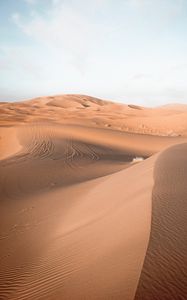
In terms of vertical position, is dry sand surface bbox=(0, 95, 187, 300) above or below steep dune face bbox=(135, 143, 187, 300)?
below

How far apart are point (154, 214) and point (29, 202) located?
185 inches

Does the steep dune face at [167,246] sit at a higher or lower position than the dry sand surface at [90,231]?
higher

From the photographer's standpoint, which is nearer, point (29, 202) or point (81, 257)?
point (81, 257)

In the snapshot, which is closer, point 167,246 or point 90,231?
point 167,246

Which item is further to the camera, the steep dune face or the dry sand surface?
the dry sand surface

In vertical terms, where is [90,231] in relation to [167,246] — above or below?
below

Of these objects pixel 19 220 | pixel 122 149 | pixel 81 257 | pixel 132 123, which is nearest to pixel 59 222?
pixel 19 220

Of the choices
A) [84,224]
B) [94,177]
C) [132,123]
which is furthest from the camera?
[132,123]

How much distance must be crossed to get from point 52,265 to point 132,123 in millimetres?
29301

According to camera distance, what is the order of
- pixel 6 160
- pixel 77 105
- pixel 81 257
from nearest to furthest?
pixel 81 257, pixel 6 160, pixel 77 105

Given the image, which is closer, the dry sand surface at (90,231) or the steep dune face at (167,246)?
the steep dune face at (167,246)

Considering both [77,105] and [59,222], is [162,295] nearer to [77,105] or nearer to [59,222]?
[59,222]

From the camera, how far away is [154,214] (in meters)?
A: 4.95

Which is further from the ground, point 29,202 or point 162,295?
point 162,295
